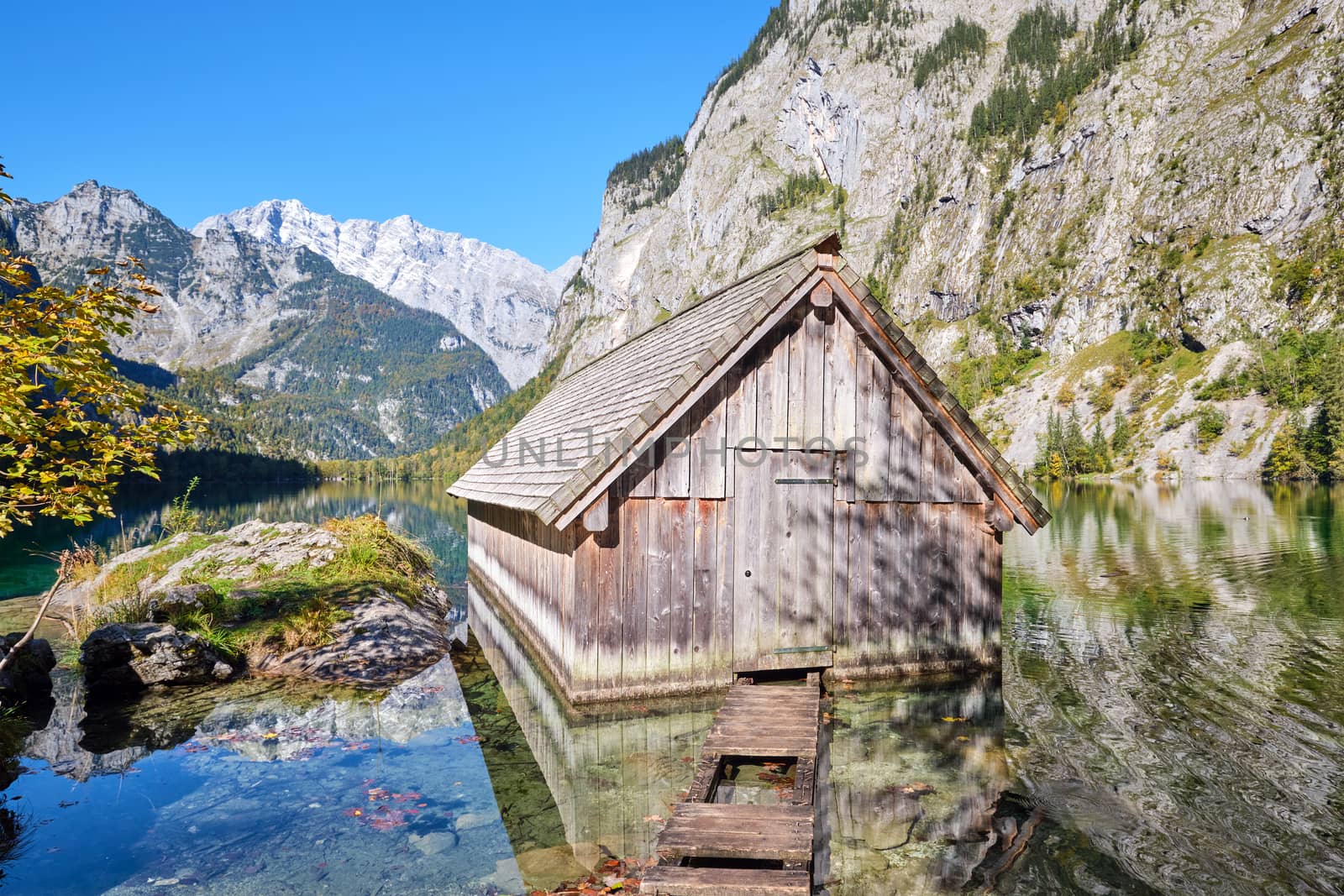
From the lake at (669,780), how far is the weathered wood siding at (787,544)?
696 millimetres

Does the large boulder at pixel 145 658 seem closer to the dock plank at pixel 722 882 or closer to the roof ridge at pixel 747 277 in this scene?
the dock plank at pixel 722 882

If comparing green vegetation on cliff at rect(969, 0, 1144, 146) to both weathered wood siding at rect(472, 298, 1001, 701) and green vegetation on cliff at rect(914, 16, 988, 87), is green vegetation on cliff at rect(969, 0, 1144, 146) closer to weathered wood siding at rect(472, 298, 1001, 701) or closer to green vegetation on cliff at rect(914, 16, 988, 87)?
green vegetation on cliff at rect(914, 16, 988, 87)

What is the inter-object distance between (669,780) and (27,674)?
9.11 m

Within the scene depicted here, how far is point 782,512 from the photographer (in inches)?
411

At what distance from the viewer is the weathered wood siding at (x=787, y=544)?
32.4 ft

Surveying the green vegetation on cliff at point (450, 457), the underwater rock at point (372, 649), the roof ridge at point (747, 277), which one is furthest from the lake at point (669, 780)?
the green vegetation on cliff at point (450, 457)

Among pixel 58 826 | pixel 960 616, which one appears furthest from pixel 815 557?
pixel 58 826

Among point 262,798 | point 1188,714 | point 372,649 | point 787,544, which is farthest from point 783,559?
point 372,649

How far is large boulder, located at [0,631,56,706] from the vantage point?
977cm

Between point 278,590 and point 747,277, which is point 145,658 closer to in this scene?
point 278,590

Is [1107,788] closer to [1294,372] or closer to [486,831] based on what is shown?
[486,831]

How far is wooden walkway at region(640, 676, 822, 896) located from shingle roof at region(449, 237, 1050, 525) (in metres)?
3.40

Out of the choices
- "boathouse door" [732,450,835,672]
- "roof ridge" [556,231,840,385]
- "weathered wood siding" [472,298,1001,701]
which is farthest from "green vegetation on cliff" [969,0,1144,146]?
"boathouse door" [732,450,835,672]

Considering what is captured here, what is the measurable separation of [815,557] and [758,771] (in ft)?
11.0
